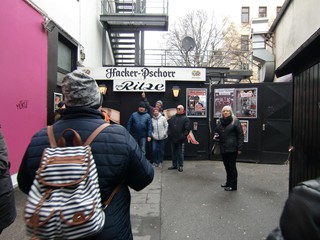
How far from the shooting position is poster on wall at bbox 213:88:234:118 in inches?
415

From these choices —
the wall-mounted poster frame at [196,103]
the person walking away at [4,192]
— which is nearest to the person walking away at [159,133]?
the wall-mounted poster frame at [196,103]

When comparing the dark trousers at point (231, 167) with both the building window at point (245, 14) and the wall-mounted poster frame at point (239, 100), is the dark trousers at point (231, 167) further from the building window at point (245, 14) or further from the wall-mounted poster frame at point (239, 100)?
the building window at point (245, 14)

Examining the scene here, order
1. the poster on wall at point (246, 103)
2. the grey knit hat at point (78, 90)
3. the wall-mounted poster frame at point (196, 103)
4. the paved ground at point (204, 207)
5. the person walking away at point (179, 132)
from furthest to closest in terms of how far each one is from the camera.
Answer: the wall-mounted poster frame at point (196, 103), the poster on wall at point (246, 103), the person walking away at point (179, 132), the paved ground at point (204, 207), the grey knit hat at point (78, 90)

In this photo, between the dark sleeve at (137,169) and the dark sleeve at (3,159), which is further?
the dark sleeve at (3,159)

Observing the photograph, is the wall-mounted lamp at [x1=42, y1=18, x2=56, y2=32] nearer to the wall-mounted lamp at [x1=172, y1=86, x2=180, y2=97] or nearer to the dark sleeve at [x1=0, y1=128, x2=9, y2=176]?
the wall-mounted lamp at [x1=172, y1=86, x2=180, y2=97]

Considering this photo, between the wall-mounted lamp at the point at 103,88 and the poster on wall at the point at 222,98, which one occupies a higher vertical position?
the wall-mounted lamp at the point at 103,88

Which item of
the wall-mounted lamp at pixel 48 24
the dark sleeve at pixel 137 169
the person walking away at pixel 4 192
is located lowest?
the person walking away at pixel 4 192

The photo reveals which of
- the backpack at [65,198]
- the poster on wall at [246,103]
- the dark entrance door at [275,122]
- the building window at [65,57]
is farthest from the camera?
the poster on wall at [246,103]

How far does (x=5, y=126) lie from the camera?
6.25 m

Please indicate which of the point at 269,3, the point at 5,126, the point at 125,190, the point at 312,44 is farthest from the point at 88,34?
the point at 269,3

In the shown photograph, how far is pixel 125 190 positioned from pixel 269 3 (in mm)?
51371

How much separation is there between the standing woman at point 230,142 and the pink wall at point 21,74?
13.8 ft

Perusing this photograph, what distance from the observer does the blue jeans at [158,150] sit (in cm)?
981

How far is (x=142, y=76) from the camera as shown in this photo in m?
10.9
